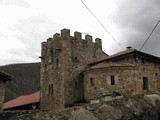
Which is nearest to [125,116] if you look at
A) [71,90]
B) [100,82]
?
[100,82]

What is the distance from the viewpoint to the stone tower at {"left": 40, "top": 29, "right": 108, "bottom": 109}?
85.8 feet

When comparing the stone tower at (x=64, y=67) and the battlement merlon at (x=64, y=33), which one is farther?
the battlement merlon at (x=64, y=33)

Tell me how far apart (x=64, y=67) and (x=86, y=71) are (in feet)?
9.24

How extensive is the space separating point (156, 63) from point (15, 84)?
46.7 m

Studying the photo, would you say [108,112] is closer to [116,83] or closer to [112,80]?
[116,83]

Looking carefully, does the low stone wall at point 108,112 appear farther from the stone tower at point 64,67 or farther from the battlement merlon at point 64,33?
the battlement merlon at point 64,33

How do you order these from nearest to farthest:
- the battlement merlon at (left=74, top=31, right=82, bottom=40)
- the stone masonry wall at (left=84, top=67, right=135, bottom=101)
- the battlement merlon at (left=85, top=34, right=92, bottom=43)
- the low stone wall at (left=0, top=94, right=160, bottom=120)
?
the low stone wall at (left=0, top=94, right=160, bottom=120)
the stone masonry wall at (left=84, top=67, right=135, bottom=101)
the battlement merlon at (left=74, top=31, right=82, bottom=40)
the battlement merlon at (left=85, top=34, right=92, bottom=43)

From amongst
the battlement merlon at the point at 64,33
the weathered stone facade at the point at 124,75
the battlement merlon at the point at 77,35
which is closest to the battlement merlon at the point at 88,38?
the battlement merlon at the point at 77,35

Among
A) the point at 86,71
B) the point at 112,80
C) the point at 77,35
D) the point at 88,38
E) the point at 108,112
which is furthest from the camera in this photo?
the point at 88,38

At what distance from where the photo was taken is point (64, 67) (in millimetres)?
26297

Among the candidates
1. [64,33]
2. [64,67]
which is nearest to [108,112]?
[64,67]

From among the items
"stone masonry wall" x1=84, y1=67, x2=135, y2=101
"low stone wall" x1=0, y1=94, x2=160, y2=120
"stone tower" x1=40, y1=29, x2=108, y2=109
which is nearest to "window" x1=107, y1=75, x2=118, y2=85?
"stone masonry wall" x1=84, y1=67, x2=135, y2=101

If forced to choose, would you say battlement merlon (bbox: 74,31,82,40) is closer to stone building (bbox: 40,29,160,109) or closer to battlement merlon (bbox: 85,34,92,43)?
stone building (bbox: 40,29,160,109)

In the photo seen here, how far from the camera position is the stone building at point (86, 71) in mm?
22859
